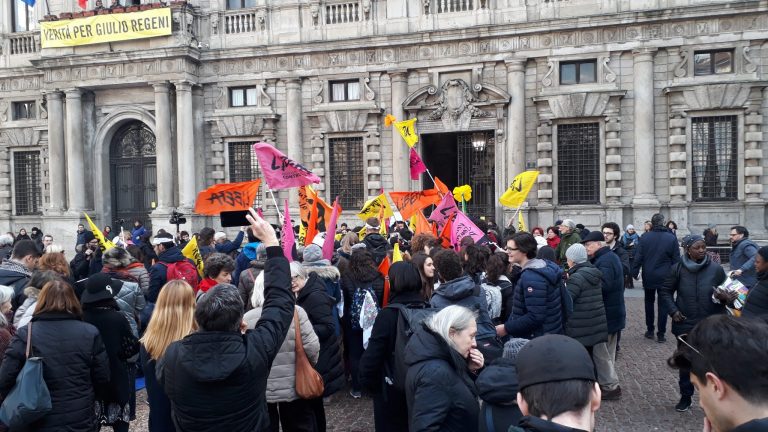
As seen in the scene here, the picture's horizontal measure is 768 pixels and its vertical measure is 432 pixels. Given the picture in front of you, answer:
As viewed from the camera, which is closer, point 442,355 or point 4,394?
point 442,355

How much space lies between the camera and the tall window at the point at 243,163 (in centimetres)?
2217

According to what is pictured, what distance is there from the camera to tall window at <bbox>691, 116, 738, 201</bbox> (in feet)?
60.4

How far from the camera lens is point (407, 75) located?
2044cm

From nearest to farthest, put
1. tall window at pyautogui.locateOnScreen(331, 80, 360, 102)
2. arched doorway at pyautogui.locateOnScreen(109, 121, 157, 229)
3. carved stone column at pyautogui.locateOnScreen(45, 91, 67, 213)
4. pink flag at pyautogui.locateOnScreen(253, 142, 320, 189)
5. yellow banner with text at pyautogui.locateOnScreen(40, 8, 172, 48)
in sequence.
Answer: pink flag at pyautogui.locateOnScreen(253, 142, 320, 189) → tall window at pyautogui.locateOnScreen(331, 80, 360, 102) → yellow banner with text at pyautogui.locateOnScreen(40, 8, 172, 48) → carved stone column at pyautogui.locateOnScreen(45, 91, 67, 213) → arched doorway at pyautogui.locateOnScreen(109, 121, 157, 229)

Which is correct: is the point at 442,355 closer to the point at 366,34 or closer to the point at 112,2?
the point at 366,34

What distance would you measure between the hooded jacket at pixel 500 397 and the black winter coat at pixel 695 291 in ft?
16.0

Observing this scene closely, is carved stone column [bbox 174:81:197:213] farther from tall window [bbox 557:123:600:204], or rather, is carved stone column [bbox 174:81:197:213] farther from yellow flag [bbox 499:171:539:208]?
yellow flag [bbox 499:171:539:208]

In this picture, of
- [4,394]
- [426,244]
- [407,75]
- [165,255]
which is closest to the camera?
[4,394]

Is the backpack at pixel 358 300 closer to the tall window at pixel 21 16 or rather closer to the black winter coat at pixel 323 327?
the black winter coat at pixel 323 327

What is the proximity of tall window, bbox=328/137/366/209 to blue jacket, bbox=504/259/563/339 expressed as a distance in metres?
15.4

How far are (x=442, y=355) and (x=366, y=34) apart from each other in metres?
18.4

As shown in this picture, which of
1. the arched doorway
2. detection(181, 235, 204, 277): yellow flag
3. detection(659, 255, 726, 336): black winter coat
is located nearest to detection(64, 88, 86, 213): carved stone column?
the arched doorway

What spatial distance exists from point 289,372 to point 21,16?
26435 millimetres

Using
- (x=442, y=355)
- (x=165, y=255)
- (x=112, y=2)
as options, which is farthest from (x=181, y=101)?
(x=442, y=355)
